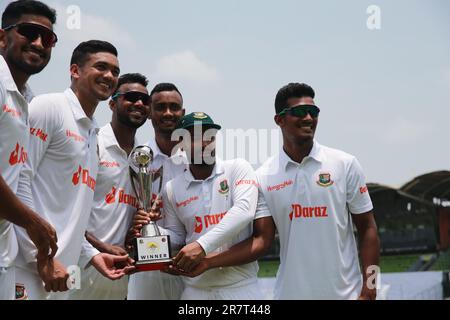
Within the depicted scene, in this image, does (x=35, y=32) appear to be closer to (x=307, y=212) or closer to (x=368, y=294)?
→ (x=307, y=212)

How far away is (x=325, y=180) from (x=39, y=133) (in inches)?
83.8

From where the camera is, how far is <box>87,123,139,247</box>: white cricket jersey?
3.93 meters

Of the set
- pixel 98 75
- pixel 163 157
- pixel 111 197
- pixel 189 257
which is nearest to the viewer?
pixel 189 257

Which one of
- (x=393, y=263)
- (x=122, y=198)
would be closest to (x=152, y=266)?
(x=122, y=198)

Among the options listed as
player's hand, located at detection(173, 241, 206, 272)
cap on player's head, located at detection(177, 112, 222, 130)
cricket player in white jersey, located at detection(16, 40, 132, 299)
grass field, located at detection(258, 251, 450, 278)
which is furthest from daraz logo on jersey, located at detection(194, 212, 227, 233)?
grass field, located at detection(258, 251, 450, 278)

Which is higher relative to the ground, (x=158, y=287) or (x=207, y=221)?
(x=207, y=221)

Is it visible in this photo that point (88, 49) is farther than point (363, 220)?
No

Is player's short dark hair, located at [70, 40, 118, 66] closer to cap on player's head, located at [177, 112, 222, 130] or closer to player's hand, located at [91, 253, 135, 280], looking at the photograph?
cap on player's head, located at [177, 112, 222, 130]

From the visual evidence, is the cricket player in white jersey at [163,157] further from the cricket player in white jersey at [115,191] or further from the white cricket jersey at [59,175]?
the white cricket jersey at [59,175]

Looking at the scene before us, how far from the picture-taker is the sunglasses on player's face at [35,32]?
9.98 ft

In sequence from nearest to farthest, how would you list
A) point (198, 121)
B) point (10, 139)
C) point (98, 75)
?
point (10, 139) → point (98, 75) → point (198, 121)

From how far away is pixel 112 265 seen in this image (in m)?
3.60

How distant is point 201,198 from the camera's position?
12.8ft
